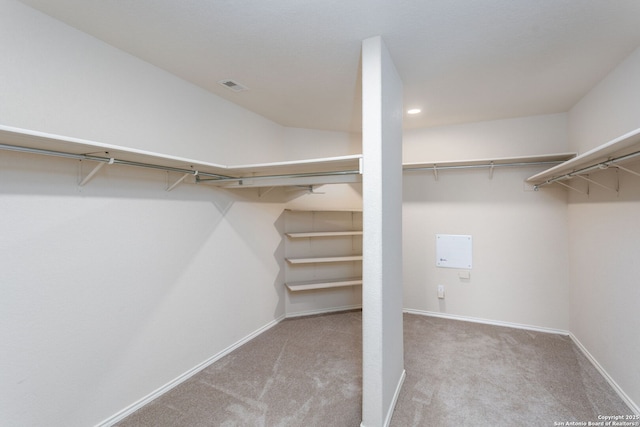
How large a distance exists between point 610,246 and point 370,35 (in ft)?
7.94

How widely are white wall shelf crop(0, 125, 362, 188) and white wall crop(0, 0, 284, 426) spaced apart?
131mm

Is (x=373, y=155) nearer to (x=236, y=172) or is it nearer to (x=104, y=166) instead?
(x=236, y=172)

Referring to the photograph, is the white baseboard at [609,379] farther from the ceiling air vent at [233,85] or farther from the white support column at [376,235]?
the ceiling air vent at [233,85]

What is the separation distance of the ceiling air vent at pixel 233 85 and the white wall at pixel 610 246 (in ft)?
9.18

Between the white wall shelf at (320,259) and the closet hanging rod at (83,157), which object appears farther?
the white wall shelf at (320,259)

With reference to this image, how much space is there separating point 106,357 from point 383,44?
2594 millimetres

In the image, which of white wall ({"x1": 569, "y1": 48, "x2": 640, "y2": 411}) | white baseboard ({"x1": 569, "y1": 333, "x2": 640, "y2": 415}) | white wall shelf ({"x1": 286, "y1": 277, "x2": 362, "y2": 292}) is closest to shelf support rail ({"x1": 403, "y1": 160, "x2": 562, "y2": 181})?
white wall ({"x1": 569, "y1": 48, "x2": 640, "y2": 411})

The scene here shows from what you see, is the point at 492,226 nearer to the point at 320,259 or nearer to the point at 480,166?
the point at 480,166

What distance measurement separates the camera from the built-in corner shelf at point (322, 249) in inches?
140

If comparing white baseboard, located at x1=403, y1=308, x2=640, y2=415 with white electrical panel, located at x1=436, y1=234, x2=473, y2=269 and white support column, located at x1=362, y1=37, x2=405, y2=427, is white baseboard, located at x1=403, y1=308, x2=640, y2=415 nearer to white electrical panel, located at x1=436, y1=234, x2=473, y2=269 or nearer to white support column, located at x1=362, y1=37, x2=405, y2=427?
white electrical panel, located at x1=436, y1=234, x2=473, y2=269

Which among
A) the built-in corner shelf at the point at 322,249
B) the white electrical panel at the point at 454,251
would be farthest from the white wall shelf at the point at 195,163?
the white electrical panel at the point at 454,251

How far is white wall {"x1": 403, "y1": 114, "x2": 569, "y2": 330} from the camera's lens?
310 cm

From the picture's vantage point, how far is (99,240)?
176 centimetres

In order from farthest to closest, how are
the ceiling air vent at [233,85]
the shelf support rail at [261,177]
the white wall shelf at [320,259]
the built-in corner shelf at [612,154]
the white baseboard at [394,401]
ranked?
the white wall shelf at [320,259]
the ceiling air vent at [233,85]
the shelf support rail at [261,177]
the white baseboard at [394,401]
the built-in corner shelf at [612,154]
